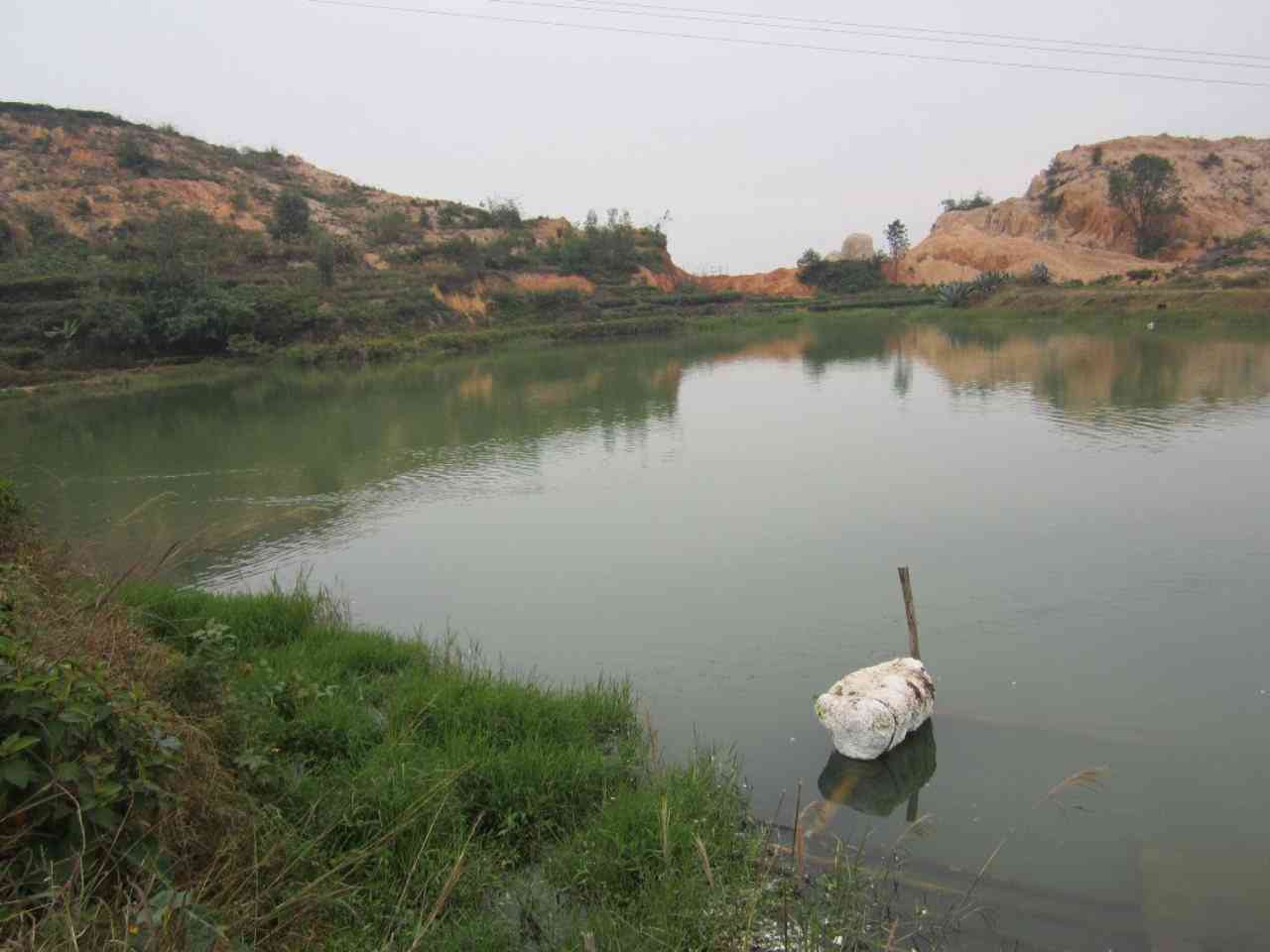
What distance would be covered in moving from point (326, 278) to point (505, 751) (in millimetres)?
36224

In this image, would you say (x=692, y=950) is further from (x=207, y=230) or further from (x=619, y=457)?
(x=207, y=230)

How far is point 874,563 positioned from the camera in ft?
26.7

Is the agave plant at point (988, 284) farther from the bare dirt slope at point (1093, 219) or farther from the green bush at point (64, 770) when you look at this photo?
the green bush at point (64, 770)

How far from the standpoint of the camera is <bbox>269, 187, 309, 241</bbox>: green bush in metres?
43.0

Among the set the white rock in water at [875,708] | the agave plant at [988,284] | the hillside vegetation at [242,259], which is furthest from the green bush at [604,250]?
the white rock in water at [875,708]

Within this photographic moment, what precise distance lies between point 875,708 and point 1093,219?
58.3 metres

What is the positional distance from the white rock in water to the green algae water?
0.16 meters

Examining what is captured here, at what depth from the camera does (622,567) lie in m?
8.52

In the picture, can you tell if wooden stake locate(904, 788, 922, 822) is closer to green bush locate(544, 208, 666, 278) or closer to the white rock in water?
the white rock in water

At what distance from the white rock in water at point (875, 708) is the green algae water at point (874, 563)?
0.16 meters

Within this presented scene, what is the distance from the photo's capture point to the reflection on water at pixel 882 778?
4625 millimetres

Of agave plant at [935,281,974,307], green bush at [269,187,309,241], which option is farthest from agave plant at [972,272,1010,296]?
green bush at [269,187,309,241]

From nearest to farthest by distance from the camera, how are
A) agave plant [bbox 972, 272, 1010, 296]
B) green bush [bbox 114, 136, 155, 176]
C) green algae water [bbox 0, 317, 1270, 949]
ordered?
green algae water [bbox 0, 317, 1270, 949] → agave plant [bbox 972, 272, 1010, 296] → green bush [bbox 114, 136, 155, 176]

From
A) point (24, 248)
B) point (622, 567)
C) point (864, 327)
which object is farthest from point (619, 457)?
point (24, 248)
